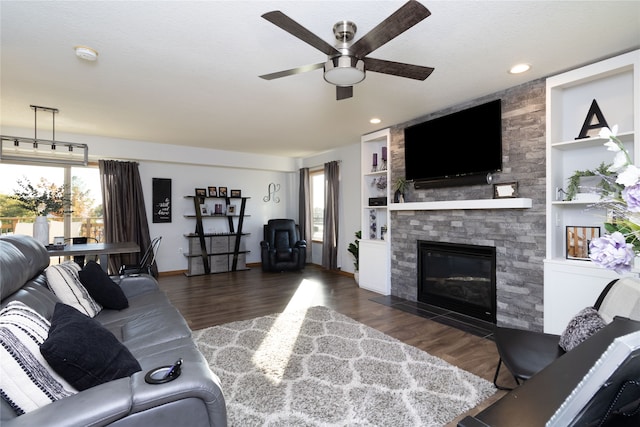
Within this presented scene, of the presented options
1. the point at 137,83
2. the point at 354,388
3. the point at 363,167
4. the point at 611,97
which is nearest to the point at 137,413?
→ the point at 354,388

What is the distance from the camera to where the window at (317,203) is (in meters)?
7.16

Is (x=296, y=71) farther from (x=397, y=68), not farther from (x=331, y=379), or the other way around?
(x=331, y=379)

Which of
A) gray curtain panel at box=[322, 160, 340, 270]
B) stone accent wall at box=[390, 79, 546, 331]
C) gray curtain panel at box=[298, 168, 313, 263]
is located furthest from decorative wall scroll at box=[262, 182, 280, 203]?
stone accent wall at box=[390, 79, 546, 331]

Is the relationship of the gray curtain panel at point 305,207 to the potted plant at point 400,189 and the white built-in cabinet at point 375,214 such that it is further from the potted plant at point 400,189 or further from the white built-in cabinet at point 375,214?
the potted plant at point 400,189

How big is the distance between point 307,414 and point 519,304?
2.48 metres

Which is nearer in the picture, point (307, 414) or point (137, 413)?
point (137, 413)

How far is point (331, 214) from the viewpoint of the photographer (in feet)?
20.7

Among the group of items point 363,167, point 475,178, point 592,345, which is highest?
point 363,167

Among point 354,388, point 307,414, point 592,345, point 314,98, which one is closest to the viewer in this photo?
point 592,345

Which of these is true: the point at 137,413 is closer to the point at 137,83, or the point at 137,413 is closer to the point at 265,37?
the point at 265,37

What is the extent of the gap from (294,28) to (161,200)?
18.0 feet

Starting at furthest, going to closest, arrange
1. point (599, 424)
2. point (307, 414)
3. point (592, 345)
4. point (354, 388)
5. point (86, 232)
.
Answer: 1. point (86, 232)
2. point (354, 388)
3. point (307, 414)
4. point (592, 345)
5. point (599, 424)

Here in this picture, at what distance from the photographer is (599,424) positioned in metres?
0.62

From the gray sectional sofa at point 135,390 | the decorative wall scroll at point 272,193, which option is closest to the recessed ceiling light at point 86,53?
the gray sectional sofa at point 135,390
